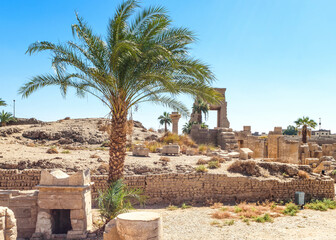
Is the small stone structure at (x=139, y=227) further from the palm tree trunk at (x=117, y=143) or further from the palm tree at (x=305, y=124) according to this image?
the palm tree at (x=305, y=124)

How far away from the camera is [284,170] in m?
12.8

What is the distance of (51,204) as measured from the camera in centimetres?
763

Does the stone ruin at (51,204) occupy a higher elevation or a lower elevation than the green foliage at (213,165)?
lower

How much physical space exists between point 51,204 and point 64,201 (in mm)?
362

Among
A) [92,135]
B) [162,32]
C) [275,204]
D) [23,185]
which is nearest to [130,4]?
[162,32]

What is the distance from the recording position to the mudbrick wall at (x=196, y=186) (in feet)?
36.3

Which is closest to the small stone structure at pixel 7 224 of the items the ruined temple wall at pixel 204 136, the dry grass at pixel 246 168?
the dry grass at pixel 246 168

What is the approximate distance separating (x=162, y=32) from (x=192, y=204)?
21.4 feet

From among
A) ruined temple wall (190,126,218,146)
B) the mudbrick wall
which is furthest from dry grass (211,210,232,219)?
ruined temple wall (190,126,218,146)

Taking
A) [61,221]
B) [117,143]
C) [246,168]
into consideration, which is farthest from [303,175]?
[61,221]

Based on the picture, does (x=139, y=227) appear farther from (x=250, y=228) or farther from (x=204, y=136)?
(x=204, y=136)

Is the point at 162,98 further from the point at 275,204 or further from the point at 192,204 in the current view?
the point at 275,204

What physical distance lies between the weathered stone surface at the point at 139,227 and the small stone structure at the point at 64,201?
2332mm

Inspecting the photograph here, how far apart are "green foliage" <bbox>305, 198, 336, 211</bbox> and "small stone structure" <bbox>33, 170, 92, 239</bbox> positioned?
8277 mm
